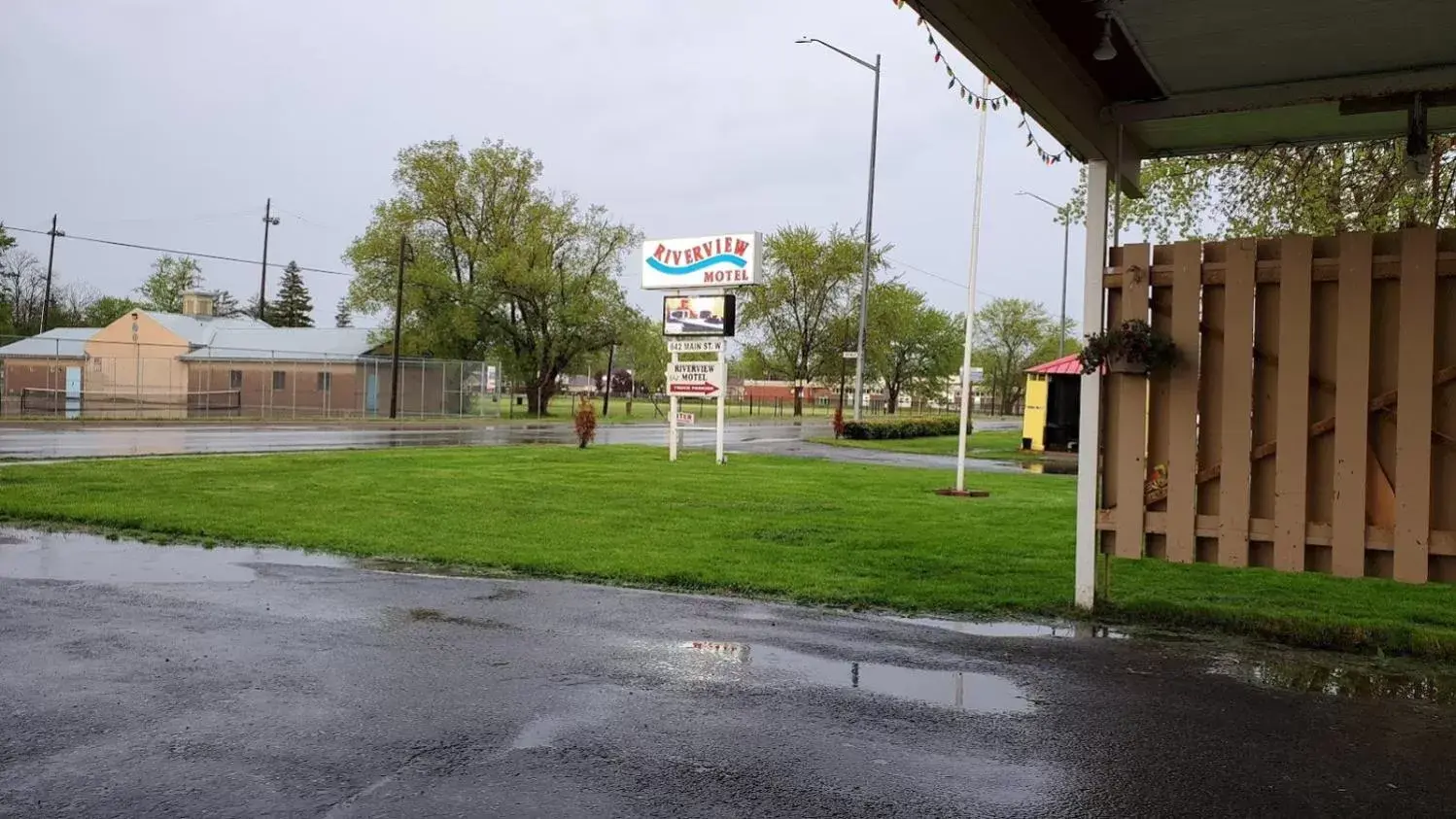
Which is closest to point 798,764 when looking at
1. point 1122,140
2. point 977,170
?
point 1122,140

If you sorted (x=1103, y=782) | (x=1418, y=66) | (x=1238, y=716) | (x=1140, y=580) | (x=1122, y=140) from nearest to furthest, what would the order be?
(x=1103, y=782)
(x=1238, y=716)
(x=1418, y=66)
(x=1122, y=140)
(x=1140, y=580)

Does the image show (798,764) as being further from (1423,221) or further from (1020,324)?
(1020,324)

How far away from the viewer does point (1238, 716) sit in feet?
15.6

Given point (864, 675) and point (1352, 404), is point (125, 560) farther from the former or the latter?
point (1352, 404)

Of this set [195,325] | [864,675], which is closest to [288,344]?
[195,325]

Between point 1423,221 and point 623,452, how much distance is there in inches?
618

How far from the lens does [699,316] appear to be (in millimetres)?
22844

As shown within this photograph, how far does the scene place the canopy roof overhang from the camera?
561 centimetres

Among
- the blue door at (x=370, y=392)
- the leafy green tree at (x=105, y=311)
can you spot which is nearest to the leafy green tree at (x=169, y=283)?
the leafy green tree at (x=105, y=311)

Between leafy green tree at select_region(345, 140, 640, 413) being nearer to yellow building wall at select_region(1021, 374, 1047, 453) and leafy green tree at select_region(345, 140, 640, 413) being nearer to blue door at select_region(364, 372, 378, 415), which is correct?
blue door at select_region(364, 372, 378, 415)

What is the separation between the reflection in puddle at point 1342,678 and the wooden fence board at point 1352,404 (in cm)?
61

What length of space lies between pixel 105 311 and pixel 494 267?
52468 millimetres

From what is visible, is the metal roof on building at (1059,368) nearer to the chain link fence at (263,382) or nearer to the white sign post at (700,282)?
the white sign post at (700,282)

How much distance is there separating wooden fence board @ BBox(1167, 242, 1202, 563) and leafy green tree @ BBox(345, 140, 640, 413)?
49457mm
